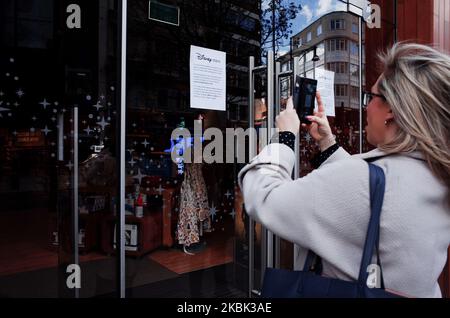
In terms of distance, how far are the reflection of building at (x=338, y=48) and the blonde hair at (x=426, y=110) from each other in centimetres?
204

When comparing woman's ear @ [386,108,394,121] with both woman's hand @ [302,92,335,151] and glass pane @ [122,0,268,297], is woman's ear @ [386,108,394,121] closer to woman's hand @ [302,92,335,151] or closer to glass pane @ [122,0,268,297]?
woman's hand @ [302,92,335,151]

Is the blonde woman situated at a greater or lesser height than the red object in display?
greater

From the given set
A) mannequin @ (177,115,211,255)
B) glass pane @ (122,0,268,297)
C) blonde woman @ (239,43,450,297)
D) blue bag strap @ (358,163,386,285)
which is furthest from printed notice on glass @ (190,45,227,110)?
blue bag strap @ (358,163,386,285)

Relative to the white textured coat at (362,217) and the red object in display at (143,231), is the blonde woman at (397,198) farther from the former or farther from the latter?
the red object in display at (143,231)

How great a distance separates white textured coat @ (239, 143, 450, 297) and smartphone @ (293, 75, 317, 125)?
498 mm

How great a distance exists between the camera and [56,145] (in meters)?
2.20

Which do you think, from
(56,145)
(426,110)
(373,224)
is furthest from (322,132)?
(56,145)

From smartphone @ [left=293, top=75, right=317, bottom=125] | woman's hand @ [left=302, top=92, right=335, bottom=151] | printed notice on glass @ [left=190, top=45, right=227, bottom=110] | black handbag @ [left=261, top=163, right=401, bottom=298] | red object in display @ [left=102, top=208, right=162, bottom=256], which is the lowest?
red object in display @ [left=102, top=208, right=162, bottom=256]

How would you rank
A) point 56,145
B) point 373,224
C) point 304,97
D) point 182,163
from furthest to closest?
point 182,163 < point 56,145 < point 304,97 < point 373,224

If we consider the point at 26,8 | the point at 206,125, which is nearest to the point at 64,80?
the point at 26,8

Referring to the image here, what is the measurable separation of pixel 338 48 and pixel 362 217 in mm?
2645

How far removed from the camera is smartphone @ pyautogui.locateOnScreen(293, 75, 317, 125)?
4.91 ft

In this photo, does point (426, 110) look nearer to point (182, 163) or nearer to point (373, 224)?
point (373, 224)
